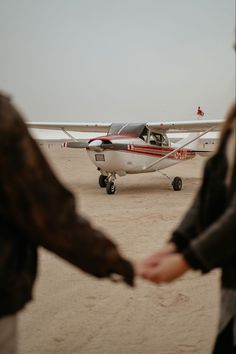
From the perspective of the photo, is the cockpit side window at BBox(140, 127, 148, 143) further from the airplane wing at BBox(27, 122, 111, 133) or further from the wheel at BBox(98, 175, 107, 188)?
the airplane wing at BBox(27, 122, 111, 133)

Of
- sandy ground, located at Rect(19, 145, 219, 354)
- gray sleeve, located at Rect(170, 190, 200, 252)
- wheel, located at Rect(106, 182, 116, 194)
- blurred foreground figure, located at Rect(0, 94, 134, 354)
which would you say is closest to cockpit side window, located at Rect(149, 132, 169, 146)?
wheel, located at Rect(106, 182, 116, 194)

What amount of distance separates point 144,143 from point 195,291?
923cm

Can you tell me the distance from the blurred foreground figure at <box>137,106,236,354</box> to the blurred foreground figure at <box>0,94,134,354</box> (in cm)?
17

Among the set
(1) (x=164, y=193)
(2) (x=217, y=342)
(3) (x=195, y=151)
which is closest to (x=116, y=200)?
(1) (x=164, y=193)

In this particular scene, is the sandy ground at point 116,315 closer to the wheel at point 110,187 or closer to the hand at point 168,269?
the hand at point 168,269

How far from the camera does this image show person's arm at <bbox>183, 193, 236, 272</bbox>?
1272 millimetres

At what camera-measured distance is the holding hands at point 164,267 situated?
1.38 m

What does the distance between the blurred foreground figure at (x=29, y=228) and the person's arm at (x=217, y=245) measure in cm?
21

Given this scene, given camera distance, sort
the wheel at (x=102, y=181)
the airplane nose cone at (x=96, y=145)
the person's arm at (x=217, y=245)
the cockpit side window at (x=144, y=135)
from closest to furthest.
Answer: the person's arm at (x=217, y=245) < the airplane nose cone at (x=96, y=145) < the cockpit side window at (x=144, y=135) < the wheel at (x=102, y=181)

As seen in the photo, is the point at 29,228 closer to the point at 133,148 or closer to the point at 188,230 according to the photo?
the point at 188,230

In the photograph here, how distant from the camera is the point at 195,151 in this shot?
1634cm

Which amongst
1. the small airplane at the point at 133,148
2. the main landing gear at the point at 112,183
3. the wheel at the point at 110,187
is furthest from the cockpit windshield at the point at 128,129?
the wheel at the point at 110,187

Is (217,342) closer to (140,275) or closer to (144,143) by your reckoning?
(140,275)

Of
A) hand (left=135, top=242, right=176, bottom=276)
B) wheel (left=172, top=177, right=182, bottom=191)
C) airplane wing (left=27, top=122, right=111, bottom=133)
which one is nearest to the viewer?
hand (left=135, top=242, right=176, bottom=276)
